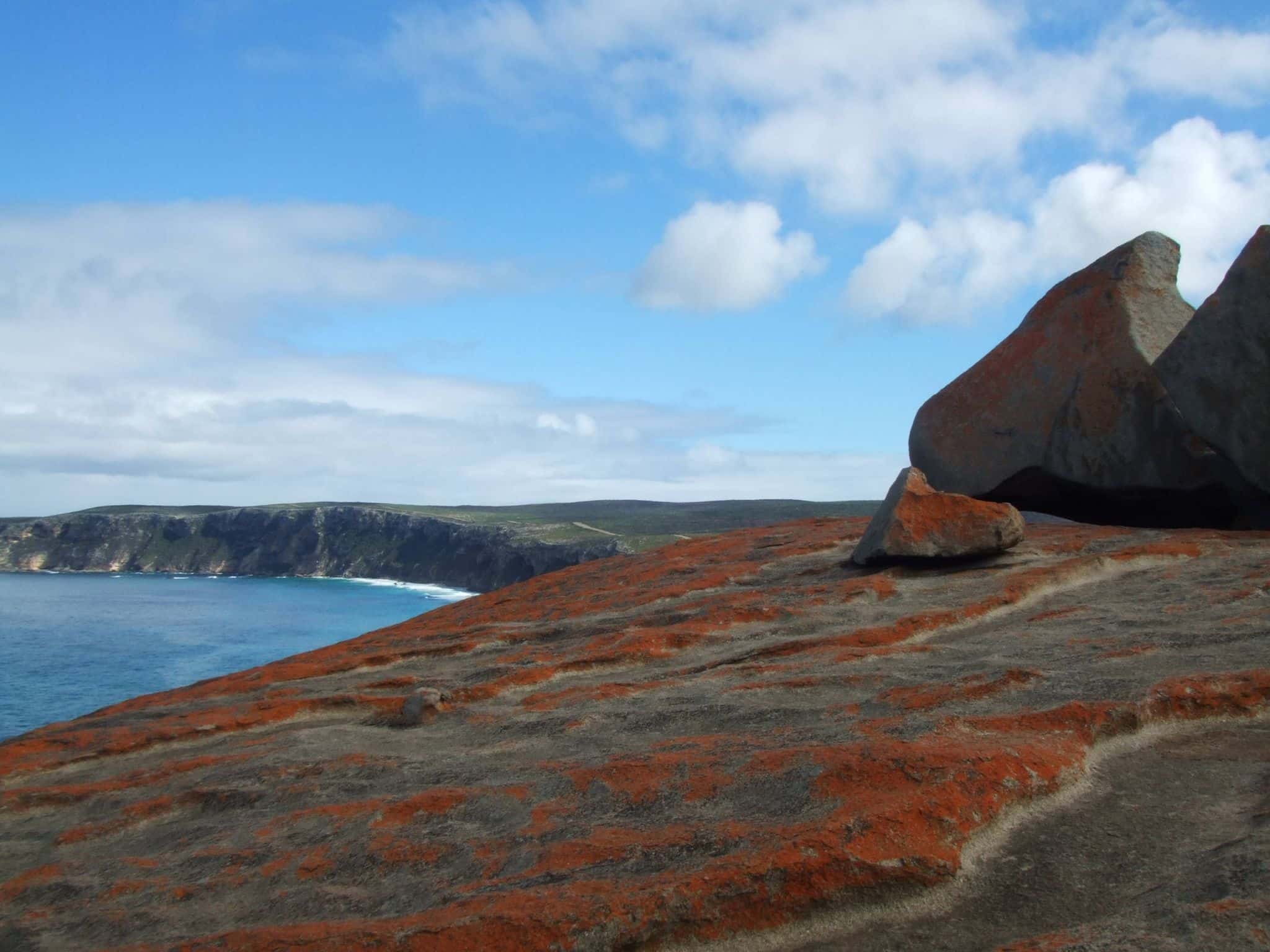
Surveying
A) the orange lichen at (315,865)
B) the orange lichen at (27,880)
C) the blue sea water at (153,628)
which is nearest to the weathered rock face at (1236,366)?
the orange lichen at (315,865)

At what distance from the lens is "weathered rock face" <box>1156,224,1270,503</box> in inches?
509

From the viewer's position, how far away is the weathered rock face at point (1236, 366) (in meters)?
12.9

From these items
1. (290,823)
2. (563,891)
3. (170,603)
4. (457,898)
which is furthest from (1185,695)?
(170,603)

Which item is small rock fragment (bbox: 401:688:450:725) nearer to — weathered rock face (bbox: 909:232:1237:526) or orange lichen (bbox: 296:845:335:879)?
orange lichen (bbox: 296:845:335:879)

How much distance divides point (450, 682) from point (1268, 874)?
7637 mm

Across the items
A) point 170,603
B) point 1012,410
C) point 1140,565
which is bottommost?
point 170,603

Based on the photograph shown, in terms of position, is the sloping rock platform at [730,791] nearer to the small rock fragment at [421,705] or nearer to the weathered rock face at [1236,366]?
the small rock fragment at [421,705]

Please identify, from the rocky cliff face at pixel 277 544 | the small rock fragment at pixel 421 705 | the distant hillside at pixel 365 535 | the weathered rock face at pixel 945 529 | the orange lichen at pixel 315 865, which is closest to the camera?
the orange lichen at pixel 315 865

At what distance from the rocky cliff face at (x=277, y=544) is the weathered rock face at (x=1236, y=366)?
460ft

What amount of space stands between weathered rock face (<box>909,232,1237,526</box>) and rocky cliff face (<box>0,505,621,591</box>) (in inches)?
5376

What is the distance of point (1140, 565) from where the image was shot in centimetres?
1184

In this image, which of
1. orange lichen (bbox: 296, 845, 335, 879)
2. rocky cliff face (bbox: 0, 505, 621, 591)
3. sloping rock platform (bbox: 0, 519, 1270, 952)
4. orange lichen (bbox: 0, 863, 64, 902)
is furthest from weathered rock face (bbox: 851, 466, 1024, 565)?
rocky cliff face (bbox: 0, 505, 621, 591)

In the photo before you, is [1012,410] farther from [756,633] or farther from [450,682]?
[450,682]

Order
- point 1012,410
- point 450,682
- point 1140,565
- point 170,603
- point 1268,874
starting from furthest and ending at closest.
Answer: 1. point 170,603
2. point 1012,410
3. point 1140,565
4. point 450,682
5. point 1268,874
